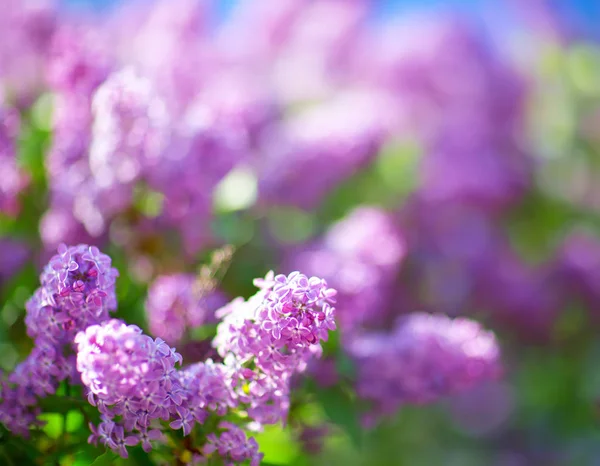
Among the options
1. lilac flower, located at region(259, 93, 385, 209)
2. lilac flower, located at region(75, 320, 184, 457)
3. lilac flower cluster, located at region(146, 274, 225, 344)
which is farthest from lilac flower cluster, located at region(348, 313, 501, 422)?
lilac flower, located at region(259, 93, 385, 209)

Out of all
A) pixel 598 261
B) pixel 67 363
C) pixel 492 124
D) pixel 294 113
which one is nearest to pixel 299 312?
pixel 67 363

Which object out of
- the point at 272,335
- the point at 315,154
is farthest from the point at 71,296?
the point at 315,154

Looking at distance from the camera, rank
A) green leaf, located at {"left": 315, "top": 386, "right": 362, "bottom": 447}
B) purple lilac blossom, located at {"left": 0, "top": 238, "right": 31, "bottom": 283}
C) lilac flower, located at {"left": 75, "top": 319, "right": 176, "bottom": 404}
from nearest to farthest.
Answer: lilac flower, located at {"left": 75, "top": 319, "right": 176, "bottom": 404}, green leaf, located at {"left": 315, "top": 386, "right": 362, "bottom": 447}, purple lilac blossom, located at {"left": 0, "top": 238, "right": 31, "bottom": 283}

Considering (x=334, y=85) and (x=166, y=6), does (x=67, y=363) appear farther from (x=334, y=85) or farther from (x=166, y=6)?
(x=334, y=85)

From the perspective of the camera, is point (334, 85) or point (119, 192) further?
point (334, 85)

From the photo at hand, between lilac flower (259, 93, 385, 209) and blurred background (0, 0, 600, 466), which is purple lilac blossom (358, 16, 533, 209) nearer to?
blurred background (0, 0, 600, 466)

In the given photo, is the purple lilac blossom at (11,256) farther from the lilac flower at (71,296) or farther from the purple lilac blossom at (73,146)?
the lilac flower at (71,296)

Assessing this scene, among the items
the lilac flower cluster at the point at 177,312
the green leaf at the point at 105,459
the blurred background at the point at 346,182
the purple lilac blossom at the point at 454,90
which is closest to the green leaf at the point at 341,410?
the blurred background at the point at 346,182
